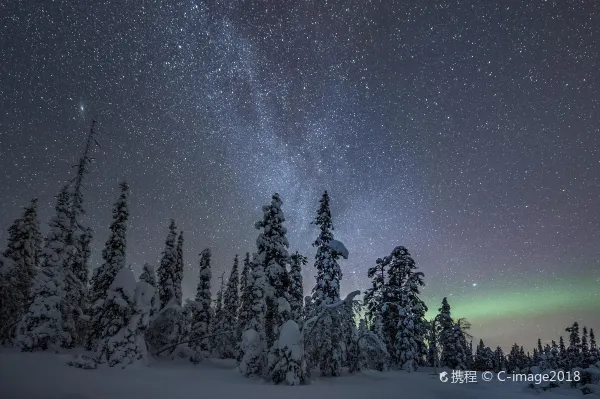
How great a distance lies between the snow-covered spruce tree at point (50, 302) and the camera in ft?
67.3

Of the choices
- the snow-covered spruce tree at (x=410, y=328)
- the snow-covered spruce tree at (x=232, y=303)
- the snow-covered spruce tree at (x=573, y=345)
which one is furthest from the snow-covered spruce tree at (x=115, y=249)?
the snow-covered spruce tree at (x=573, y=345)

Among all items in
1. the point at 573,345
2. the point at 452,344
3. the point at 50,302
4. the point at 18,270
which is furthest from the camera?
the point at 573,345

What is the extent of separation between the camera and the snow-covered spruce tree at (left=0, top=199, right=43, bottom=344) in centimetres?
2344

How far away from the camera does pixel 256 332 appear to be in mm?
20859

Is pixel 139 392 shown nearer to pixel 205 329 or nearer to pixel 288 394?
pixel 288 394

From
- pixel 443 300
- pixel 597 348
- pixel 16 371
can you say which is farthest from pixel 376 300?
pixel 597 348

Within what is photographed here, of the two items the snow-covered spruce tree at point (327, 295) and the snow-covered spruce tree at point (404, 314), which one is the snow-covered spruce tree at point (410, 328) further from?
the snow-covered spruce tree at point (327, 295)

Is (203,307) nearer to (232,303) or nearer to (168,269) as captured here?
(168,269)

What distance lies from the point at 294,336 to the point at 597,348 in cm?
10476

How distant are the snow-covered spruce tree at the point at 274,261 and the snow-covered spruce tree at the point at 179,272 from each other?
1458 centimetres

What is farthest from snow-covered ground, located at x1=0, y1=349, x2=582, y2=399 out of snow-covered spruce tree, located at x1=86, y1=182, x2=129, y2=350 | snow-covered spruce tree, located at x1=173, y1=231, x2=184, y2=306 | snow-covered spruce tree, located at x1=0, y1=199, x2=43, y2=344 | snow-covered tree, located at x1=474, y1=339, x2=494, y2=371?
snow-covered tree, located at x1=474, y1=339, x2=494, y2=371

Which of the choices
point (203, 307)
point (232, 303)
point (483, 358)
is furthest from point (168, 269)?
point (483, 358)

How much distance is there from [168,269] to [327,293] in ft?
57.0

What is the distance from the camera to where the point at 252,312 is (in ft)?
75.9
